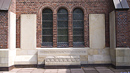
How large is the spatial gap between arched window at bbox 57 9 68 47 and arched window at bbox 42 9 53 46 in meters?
0.51

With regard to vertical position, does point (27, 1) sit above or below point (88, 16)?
above

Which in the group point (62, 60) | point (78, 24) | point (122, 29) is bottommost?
point (62, 60)

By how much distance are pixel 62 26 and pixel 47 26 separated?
1.06 m

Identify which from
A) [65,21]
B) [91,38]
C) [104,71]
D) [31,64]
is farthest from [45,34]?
[104,71]

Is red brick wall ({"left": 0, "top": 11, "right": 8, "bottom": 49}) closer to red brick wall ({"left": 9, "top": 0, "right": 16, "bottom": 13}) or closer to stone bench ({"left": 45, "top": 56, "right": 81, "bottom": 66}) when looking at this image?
red brick wall ({"left": 9, "top": 0, "right": 16, "bottom": 13})

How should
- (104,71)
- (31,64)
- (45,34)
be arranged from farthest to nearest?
(45,34) < (31,64) < (104,71)

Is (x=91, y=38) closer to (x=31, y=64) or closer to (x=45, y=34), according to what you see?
(x=45, y=34)

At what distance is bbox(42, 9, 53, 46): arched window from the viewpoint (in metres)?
8.38

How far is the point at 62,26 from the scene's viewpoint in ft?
27.7

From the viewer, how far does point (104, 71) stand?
22.5ft

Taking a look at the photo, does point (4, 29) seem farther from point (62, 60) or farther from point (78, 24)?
point (78, 24)

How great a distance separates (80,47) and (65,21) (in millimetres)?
2115

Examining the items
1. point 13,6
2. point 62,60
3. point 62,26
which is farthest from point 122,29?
point 13,6

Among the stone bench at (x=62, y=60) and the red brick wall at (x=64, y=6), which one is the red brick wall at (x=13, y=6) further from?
the stone bench at (x=62, y=60)
